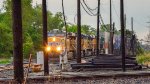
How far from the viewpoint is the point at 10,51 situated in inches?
3137

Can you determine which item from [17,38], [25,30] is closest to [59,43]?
[17,38]

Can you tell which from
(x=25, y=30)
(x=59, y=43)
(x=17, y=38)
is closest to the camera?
(x=17, y=38)

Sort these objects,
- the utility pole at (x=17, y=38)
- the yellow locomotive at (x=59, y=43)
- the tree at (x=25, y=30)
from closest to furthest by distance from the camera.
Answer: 1. the utility pole at (x=17, y=38)
2. the yellow locomotive at (x=59, y=43)
3. the tree at (x=25, y=30)

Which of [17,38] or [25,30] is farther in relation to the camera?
[25,30]

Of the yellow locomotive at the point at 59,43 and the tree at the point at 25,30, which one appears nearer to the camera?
the yellow locomotive at the point at 59,43

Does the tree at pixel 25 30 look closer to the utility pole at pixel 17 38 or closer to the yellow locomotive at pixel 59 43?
the yellow locomotive at pixel 59 43

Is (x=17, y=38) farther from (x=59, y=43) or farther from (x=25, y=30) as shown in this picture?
(x=25, y=30)

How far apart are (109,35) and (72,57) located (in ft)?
51.9

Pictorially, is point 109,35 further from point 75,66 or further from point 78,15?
point 75,66

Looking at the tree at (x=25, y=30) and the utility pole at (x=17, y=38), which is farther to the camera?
the tree at (x=25, y=30)

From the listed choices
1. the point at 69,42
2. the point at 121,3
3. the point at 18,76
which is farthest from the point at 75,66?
the point at 69,42

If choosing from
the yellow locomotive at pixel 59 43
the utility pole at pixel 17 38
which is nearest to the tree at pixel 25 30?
the yellow locomotive at pixel 59 43

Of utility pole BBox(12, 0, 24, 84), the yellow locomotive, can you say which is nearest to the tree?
the yellow locomotive

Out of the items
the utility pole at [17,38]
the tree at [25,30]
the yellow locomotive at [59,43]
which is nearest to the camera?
the utility pole at [17,38]
